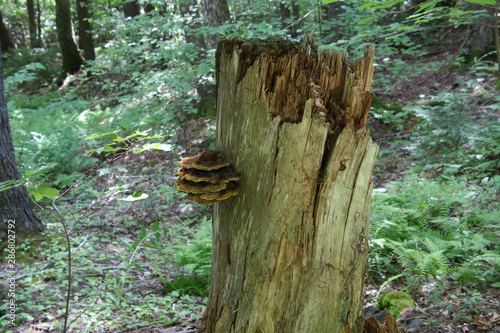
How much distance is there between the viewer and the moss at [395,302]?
2.92 meters

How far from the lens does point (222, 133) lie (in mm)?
2092

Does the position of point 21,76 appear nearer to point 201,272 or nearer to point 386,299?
point 201,272

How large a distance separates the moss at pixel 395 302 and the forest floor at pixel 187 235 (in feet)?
0.19

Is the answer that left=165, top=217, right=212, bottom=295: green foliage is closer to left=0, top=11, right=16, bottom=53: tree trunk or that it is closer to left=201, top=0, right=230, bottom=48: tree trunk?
left=201, top=0, right=230, bottom=48: tree trunk

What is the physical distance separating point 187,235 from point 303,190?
4.21 m

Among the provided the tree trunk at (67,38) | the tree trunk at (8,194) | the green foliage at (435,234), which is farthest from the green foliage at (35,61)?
the green foliage at (435,234)

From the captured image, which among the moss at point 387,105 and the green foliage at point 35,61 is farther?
the green foliage at point 35,61

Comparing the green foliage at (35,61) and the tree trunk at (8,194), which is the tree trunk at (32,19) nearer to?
the green foliage at (35,61)

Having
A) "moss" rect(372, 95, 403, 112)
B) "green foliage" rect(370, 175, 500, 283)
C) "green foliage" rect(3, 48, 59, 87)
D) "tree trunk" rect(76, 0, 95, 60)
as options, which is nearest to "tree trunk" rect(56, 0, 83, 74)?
"tree trunk" rect(76, 0, 95, 60)

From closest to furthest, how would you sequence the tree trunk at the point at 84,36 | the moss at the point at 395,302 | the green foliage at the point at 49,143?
the moss at the point at 395,302, the green foliage at the point at 49,143, the tree trunk at the point at 84,36

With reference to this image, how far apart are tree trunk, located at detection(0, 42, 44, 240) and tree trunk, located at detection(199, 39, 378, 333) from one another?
3248 mm

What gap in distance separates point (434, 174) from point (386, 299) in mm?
3837

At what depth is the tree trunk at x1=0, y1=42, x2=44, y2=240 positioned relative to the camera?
153 inches

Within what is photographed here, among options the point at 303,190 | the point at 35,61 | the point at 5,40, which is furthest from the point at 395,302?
the point at 5,40
